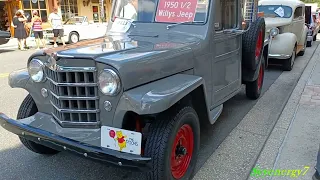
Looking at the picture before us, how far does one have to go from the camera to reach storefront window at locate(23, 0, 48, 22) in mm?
17547

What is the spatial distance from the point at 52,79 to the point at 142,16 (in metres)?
1.47

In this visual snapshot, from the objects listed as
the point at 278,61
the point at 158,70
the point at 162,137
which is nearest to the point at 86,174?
the point at 162,137

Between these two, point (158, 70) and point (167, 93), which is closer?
point (167, 93)

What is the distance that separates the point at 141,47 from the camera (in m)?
2.83

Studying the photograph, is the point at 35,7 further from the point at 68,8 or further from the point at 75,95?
the point at 75,95

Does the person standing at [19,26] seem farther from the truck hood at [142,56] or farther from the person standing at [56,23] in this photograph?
the truck hood at [142,56]

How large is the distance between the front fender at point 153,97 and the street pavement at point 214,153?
2.19 ft

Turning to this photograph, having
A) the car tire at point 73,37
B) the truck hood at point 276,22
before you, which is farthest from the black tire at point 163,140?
the car tire at point 73,37

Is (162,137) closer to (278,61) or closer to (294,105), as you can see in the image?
(294,105)

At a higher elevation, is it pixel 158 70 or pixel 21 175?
pixel 158 70

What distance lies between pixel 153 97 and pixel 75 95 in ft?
2.41

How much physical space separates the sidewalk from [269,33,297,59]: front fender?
2.48 m

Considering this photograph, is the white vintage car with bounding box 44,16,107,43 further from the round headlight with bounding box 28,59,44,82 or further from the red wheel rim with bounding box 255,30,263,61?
the round headlight with bounding box 28,59,44,82

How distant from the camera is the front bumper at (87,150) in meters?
2.20
